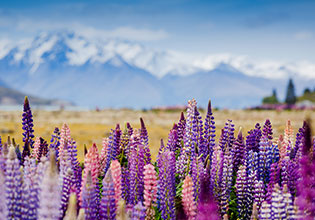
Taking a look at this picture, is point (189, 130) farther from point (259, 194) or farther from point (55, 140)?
point (55, 140)

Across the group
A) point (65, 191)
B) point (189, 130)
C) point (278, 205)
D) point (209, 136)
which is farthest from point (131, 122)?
point (278, 205)

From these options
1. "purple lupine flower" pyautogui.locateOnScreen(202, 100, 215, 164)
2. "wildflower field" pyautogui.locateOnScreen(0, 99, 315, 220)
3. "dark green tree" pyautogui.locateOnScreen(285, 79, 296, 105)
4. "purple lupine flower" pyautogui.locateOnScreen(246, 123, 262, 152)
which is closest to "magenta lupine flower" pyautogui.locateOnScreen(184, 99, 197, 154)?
"wildflower field" pyautogui.locateOnScreen(0, 99, 315, 220)

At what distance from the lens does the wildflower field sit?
7.69ft

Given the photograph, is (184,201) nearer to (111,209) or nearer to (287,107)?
(111,209)

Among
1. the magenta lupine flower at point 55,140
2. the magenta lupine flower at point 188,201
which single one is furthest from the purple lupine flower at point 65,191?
the magenta lupine flower at point 55,140

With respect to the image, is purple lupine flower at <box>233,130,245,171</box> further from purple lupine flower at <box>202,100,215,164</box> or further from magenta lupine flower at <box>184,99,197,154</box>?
magenta lupine flower at <box>184,99,197,154</box>

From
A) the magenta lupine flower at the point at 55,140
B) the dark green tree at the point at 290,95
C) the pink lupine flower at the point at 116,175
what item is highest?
the dark green tree at the point at 290,95

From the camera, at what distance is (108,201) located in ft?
8.64

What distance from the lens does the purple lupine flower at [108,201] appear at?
258 centimetres

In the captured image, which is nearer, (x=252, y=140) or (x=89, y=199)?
→ (x=89, y=199)

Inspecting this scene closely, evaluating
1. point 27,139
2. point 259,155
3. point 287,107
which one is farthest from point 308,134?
point 287,107

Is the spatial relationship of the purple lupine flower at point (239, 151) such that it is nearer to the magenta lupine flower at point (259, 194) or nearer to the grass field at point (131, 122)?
the magenta lupine flower at point (259, 194)

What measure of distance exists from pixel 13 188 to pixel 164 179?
1141 mm

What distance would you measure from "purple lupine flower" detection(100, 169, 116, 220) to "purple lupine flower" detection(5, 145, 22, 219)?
21.3 inches
